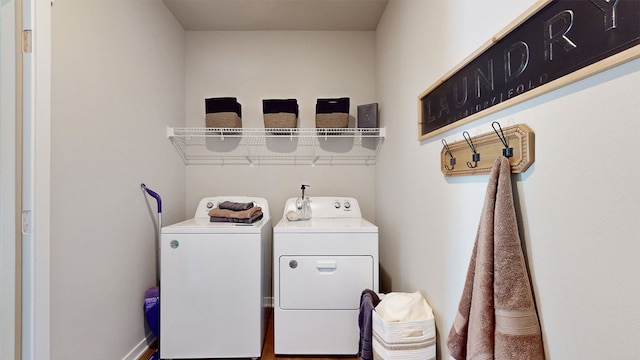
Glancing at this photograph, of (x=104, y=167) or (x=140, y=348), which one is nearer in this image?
(x=104, y=167)

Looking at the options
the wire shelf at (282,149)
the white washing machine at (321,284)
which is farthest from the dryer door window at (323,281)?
the wire shelf at (282,149)

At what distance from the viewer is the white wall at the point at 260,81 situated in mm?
2615

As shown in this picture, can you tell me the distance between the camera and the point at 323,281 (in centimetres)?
176

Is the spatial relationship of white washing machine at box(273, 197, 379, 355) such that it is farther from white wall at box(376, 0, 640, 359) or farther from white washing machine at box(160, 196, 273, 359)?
white wall at box(376, 0, 640, 359)

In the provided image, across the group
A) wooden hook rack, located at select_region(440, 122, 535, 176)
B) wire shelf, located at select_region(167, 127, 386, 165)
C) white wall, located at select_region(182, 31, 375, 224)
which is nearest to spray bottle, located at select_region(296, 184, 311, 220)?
white wall, located at select_region(182, 31, 375, 224)

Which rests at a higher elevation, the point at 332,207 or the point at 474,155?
the point at 474,155

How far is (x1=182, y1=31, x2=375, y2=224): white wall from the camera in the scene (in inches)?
103

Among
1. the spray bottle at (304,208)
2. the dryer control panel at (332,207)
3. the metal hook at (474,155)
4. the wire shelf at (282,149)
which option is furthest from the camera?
the wire shelf at (282,149)

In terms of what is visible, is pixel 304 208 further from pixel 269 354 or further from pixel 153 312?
pixel 153 312

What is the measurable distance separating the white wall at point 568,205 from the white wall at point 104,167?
1.77 meters

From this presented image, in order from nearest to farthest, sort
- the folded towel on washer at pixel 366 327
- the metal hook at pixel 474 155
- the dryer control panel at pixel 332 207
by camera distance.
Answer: the metal hook at pixel 474 155
the folded towel on washer at pixel 366 327
the dryer control panel at pixel 332 207

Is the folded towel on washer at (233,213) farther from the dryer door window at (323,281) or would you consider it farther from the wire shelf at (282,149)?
Answer: the wire shelf at (282,149)

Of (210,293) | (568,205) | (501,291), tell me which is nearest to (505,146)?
(568,205)

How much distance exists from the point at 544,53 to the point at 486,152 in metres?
0.33
